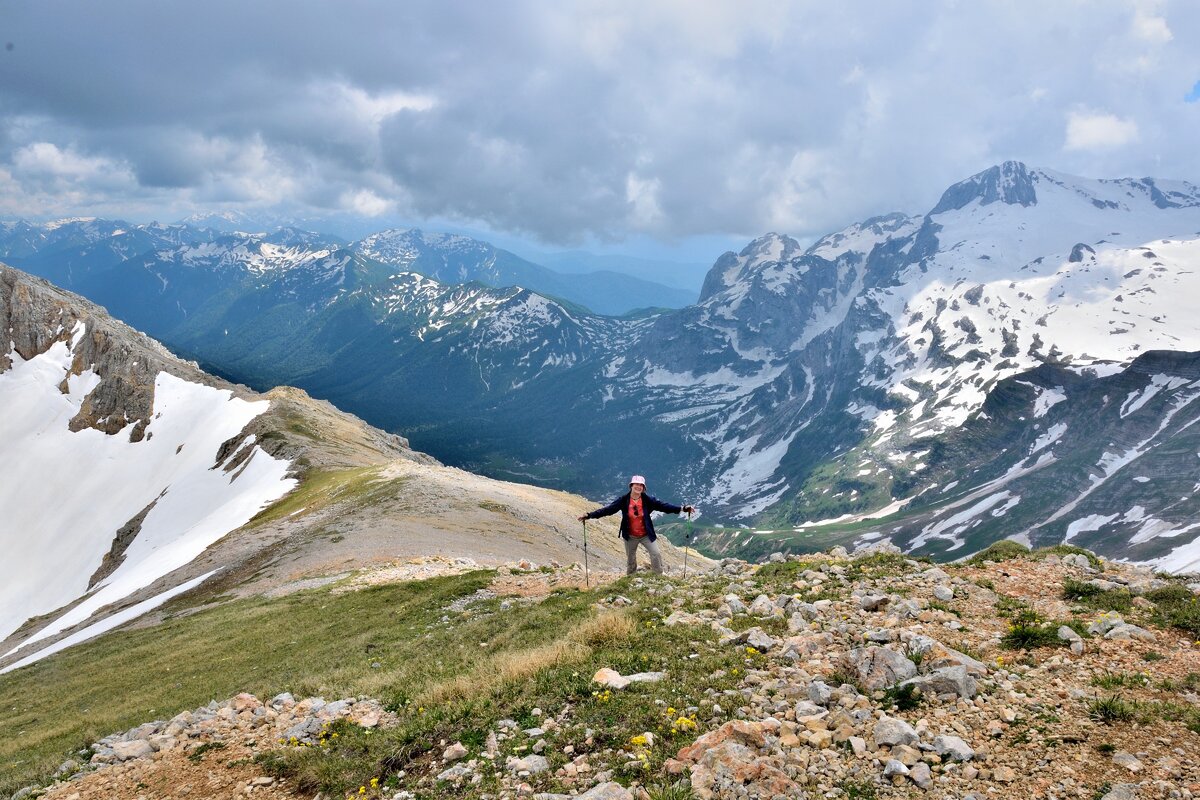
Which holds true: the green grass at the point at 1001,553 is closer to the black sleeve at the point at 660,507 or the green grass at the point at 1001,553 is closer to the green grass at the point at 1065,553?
the green grass at the point at 1065,553

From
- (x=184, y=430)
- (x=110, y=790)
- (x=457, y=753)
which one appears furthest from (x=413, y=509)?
(x=184, y=430)

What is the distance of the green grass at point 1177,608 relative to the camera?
11.8 metres

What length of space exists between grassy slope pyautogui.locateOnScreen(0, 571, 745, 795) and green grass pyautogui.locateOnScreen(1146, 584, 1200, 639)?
846 centimetres

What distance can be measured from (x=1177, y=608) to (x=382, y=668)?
61.7ft

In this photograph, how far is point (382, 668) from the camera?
1723 cm

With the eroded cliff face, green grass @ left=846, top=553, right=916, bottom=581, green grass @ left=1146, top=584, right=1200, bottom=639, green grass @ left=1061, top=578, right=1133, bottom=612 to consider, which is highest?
the eroded cliff face

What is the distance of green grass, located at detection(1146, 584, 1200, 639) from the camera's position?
11766mm

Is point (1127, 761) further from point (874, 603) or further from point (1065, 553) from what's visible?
point (1065, 553)

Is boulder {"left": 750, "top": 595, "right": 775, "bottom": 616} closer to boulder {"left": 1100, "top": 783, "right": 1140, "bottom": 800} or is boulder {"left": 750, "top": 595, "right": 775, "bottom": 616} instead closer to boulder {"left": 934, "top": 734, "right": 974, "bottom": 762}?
boulder {"left": 934, "top": 734, "right": 974, "bottom": 762}

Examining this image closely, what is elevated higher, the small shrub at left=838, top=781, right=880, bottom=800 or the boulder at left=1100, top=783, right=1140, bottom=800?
the small shrub at left=838, top=781, right=880, bottom=800

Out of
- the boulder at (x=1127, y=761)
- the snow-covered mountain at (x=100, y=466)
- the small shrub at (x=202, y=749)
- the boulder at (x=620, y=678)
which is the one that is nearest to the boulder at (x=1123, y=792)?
the boulder at (x=1127, y=761)

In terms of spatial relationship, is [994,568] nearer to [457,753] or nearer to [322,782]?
[457,753]

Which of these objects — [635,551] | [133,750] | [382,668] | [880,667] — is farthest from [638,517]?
[133,750]

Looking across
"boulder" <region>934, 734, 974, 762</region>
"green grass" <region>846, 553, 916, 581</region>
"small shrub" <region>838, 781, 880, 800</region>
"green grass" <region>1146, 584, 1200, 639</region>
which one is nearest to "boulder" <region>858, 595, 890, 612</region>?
"green grass" <region>846, 553, 916, 581</region>
